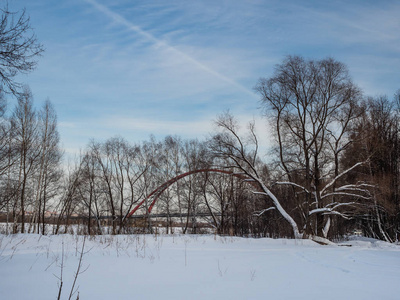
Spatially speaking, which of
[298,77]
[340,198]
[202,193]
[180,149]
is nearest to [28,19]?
[298,77]

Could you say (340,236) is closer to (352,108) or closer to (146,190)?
(352,108)

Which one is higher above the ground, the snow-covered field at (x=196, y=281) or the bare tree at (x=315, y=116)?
the bare tree at (x=315, y=116)

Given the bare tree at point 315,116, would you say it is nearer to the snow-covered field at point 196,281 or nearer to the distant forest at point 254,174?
the distant forest at point 254,174

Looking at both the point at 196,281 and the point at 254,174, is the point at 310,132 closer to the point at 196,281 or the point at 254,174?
the point at 254,174

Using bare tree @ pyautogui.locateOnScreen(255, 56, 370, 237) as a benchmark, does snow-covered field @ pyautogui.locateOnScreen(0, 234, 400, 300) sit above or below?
below

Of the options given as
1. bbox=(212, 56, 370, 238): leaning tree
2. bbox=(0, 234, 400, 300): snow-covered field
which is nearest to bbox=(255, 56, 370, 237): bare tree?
bbox=(212, 56, 370, 238): leaning tree

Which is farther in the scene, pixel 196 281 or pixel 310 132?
pixel 310 132

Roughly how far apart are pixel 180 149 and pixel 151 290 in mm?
28421

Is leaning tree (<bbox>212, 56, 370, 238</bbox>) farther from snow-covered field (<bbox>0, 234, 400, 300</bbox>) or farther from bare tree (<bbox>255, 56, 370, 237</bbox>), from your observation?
snow-covered field (<bbox>0, 234, 400, 300</bbox>)

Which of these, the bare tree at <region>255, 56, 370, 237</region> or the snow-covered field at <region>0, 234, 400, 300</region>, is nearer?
the snow-covered field at <region>0, 234, 400, 300</region>

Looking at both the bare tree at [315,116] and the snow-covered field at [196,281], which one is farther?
the bare tree at [315,116]

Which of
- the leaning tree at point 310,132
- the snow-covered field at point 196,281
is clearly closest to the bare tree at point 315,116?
the leaning tree at point 310,132

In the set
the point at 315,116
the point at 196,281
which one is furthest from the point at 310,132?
the point at 196,281

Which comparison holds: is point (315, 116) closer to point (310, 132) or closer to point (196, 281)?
point (310, 132)
